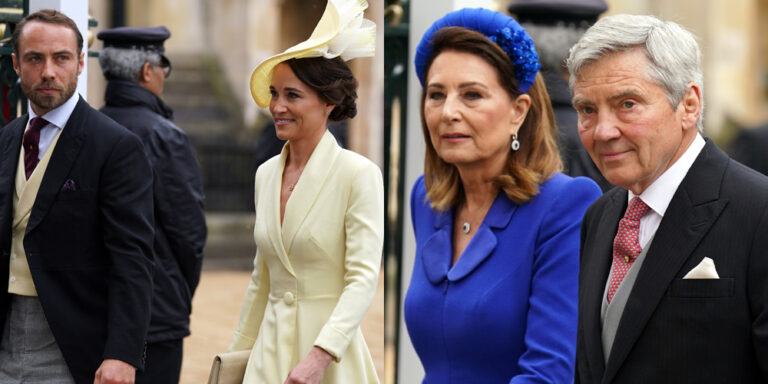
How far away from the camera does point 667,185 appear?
3740 millimetres

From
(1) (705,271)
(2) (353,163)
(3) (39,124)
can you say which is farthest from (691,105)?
(3) (39,124)

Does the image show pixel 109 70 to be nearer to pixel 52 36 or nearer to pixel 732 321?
pixel 52 36

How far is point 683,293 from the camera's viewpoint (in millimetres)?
3553

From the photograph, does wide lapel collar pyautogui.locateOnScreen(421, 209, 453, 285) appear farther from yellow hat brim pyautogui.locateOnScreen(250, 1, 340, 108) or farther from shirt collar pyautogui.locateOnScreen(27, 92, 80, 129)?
shirt collar pyautogui.locateOnScreen(27, 92, 80, 129)

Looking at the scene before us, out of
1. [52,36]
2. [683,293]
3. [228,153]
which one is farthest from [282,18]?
[683,293]

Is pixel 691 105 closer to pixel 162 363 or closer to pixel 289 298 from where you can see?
pixel 289 298

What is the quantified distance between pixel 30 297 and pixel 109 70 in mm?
2578

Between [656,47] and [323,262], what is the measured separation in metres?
1.35

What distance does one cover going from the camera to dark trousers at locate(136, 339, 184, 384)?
22.5 feet

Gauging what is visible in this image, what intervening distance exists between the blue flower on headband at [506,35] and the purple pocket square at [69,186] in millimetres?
1223

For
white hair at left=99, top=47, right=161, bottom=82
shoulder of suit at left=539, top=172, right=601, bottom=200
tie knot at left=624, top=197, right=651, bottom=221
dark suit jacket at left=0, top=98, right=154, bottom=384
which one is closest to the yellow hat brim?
dark suit jacket at left=0, top=98, right=154, bottom=384

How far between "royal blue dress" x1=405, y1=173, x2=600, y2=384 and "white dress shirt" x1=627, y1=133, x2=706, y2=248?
1.90ft

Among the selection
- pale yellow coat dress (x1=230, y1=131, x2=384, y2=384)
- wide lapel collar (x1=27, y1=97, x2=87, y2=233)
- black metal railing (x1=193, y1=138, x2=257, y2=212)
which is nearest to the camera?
pale yellow coat dress (x1=230, y1=131, x2=384, y2=384)

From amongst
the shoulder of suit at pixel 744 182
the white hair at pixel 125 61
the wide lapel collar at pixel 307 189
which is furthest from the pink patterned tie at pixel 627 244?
the white hair at pixel 125 61
